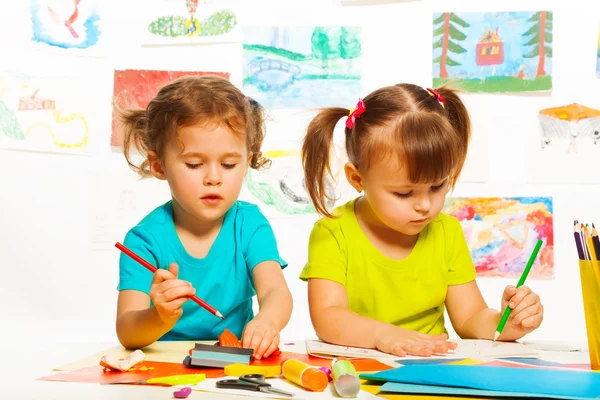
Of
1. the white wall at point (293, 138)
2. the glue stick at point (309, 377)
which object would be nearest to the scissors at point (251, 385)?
the glue stick at point (309, 377)

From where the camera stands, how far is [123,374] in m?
0.76

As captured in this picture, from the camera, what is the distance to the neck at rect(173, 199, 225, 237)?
114 centimetres

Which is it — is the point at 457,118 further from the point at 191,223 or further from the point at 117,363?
the point at 117,363

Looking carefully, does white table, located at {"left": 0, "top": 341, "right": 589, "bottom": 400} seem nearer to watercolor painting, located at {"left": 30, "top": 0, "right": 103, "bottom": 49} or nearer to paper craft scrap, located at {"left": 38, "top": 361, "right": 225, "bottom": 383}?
paper craft scrap, located at {"left": 38, "top": 361, "right": 225, "bottom": 383}

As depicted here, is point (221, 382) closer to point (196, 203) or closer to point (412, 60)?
point (196, 203)

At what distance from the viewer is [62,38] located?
1858mm

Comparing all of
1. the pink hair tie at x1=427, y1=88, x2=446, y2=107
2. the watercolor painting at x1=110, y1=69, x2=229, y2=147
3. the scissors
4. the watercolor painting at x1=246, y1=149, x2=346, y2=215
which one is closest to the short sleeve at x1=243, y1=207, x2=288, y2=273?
the pink hair tie at x1=427, y1=88, x2=446, y2=107

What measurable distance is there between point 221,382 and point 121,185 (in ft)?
4.03

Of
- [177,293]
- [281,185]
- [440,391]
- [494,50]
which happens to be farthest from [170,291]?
[494,50]

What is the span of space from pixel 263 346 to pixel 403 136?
1.23 ft

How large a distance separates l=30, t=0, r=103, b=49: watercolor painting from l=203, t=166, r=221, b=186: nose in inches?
38.3

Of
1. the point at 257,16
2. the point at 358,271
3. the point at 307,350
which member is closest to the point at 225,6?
the point at 257,16

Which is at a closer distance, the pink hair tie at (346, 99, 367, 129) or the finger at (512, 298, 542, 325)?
the finger at (512, 298, 542, 325)

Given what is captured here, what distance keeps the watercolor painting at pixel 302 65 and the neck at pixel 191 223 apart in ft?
2.42
